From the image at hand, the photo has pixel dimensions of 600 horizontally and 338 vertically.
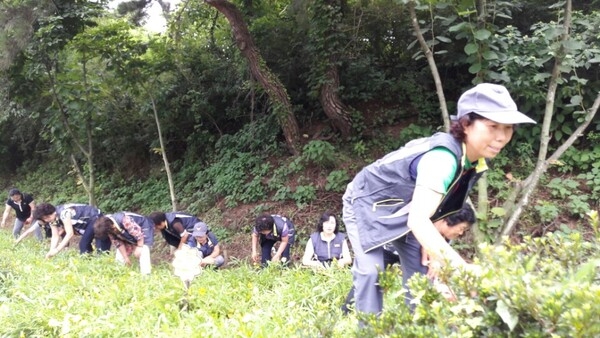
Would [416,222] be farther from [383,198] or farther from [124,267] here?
[124,267]

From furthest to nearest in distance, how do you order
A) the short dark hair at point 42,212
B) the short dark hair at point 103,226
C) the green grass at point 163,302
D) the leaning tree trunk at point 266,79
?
1. the leaning tree trunk at point 266,79
2. the short dark hair at point 42,212
3. the short dark hair at point 103,226
4. the green grass at point 163,302

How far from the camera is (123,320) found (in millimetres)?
3350

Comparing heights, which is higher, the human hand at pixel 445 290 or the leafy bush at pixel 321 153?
the human hand at pixel 445 290

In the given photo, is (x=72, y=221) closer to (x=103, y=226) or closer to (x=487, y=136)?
(x=103, y=226)

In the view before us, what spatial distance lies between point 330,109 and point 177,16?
4121 mm

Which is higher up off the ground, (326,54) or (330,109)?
(326,54)

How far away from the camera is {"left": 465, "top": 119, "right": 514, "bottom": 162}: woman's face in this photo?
1.99m

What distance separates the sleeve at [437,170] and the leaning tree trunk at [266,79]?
7246 millimetres

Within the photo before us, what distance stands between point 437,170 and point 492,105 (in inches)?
14.5

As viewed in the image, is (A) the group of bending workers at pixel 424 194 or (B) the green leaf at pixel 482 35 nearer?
(A) the group of bending workers at pixel 424 194

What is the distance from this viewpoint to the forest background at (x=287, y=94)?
6.67 metres

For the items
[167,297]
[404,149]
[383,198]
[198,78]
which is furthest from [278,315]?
[198,78]

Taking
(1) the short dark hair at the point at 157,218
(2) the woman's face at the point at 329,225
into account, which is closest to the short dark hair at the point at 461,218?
(2) the woman's face at the point at 329,225

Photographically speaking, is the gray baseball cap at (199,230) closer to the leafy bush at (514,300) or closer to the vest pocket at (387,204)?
the vest pocket at (387,204)
